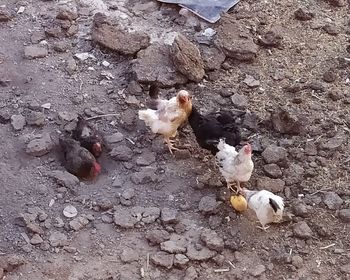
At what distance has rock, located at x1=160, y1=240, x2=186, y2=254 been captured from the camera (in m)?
4.49

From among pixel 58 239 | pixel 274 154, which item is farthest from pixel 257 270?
pixel 58 239

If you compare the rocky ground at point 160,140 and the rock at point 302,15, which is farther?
the rock at point 302,15

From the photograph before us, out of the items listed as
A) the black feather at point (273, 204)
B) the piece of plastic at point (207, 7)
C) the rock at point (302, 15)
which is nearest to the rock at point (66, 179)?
the black feather at point (273, 204)

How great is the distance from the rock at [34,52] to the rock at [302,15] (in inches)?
88.6

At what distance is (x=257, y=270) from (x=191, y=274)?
0.42 m

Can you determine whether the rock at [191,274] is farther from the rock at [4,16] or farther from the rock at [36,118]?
the rock at [4,16]

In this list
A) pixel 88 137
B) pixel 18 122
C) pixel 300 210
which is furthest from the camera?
pixel 18 122

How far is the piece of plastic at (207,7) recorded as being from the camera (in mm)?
6113

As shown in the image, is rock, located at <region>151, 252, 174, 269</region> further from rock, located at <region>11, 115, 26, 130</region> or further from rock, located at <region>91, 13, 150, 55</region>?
rock, located at <region>91, 13, 150, 55</region>

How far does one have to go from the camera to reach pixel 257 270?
444 centimetres

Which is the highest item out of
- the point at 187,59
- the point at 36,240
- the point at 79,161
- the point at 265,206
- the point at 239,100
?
the point at 265,206

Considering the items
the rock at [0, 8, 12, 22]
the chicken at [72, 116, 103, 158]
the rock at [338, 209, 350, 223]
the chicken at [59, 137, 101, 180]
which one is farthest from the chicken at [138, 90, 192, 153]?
the rock at [0, 8, 12, 22]

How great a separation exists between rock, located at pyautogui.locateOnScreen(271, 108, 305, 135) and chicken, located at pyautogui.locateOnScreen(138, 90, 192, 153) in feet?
2.38

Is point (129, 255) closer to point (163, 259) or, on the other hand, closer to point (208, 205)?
point (163, 259)
